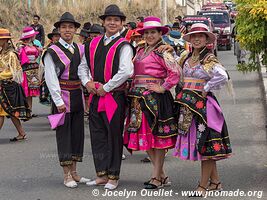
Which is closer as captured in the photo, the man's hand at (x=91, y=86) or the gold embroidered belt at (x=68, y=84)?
the man's hand at (x=91, y=86)

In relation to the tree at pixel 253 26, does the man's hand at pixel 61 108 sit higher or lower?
lower

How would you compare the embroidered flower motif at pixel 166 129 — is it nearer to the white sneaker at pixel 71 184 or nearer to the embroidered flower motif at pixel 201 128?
the embroidered flower motif at pixel 201 128

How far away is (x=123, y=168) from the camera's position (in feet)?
28.5

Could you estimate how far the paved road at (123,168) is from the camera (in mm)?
7492

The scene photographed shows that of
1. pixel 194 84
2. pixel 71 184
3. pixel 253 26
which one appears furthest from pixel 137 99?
pixel 253 26

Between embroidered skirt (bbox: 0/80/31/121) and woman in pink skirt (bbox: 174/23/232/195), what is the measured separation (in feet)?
14.4

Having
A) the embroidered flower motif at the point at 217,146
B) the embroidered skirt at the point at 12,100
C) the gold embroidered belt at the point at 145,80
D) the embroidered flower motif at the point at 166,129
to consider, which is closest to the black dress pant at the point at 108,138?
the gold embroidered belt at the point at 145,80

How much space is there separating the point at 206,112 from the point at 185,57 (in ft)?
2.43

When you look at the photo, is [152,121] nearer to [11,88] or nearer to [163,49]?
[163,49]

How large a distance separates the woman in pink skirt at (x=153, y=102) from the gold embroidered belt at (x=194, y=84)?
13 cm

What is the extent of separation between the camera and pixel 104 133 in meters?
7.56

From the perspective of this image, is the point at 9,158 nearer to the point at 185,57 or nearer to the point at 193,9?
the point at 185,57

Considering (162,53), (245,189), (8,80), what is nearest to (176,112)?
(162,53)

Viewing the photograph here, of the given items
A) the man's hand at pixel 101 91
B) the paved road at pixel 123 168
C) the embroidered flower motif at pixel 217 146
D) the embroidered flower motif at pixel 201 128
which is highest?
the man's hand at pixel 101 91
